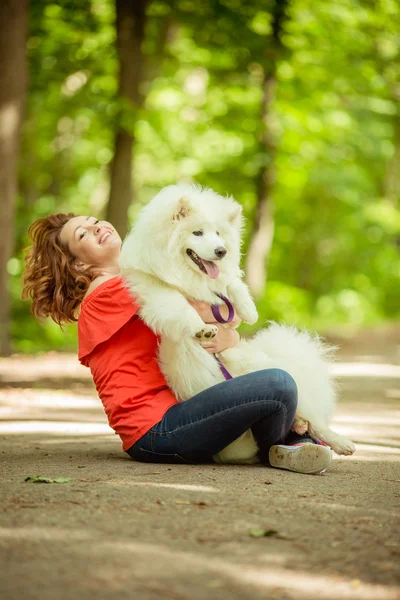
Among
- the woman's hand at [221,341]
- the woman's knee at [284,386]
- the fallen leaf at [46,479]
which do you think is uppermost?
the woman's hand at [221,341]

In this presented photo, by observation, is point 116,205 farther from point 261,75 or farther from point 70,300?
point 70,300

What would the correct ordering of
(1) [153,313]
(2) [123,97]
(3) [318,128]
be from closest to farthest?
1. (1) [153,313]
2. (2) [123,97]
3. (3) [318,128]

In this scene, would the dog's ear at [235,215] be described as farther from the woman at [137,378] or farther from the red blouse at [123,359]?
the red blouse at [123,359]

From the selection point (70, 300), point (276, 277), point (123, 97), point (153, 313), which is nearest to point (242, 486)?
point (153, 313)

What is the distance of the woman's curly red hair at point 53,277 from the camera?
474 cm

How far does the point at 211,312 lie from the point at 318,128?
14.6m

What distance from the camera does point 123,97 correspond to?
41.9 ft

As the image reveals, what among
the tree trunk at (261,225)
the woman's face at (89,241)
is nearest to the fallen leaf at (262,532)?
the woman's face at (89,241)

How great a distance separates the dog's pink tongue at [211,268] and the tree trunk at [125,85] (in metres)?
8.61

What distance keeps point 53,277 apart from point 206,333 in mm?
1127

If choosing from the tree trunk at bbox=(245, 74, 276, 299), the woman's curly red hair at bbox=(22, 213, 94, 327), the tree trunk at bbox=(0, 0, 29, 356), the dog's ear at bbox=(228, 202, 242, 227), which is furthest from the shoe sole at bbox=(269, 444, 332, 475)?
the tree trunk at bbox=(245, 74, 276, 299)

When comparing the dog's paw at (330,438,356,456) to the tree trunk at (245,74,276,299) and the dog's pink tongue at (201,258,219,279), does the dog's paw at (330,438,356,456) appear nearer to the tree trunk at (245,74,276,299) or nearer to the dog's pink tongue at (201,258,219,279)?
the dog's pink tongue at (201,258,219,279)

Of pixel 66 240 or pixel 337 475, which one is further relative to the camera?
pixel 66 240

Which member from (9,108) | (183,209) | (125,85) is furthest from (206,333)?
(125,85)
